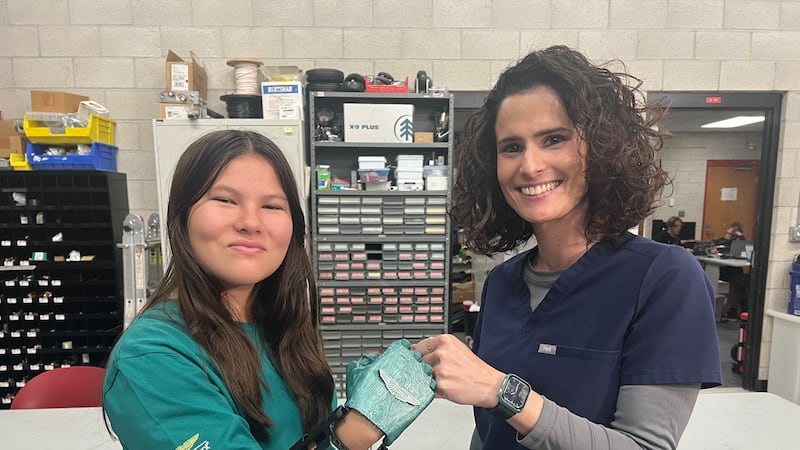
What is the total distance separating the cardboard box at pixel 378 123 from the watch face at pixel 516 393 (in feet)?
7.08

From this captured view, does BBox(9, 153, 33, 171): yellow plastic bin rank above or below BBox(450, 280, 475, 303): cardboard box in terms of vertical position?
above

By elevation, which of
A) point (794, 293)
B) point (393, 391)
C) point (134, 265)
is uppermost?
point (393, 391)

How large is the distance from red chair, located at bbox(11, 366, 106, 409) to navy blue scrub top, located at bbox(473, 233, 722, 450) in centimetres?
174

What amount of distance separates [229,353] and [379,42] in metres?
2.80

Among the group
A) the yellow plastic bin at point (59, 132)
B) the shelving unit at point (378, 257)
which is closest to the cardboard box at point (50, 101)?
the yellow plastic bin at point (59, 132)

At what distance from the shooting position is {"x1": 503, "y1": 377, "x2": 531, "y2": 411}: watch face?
763 mm

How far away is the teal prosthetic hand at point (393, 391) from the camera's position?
78 cm

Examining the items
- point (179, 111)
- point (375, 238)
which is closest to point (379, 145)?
point (375, 238)

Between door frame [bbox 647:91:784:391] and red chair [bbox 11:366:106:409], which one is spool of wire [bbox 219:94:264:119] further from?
door frame [bbox 647:91:784:391]

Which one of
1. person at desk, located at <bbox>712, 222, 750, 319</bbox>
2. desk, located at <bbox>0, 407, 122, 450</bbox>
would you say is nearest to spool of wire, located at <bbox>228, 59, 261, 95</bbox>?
desk, located at <bbox>0, 407, 122, 450</bbox>

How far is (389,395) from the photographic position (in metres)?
0.80

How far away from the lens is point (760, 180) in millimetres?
3336

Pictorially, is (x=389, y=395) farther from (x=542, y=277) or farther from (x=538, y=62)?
(x=538, y=62)

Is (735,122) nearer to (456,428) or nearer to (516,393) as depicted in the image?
(456,428)
